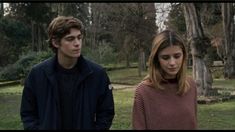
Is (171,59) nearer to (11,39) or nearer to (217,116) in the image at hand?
(217,116)

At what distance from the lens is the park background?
1411 cm

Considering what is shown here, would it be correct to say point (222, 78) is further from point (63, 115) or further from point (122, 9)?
point (63, 115)

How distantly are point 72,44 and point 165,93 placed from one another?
0.69 meters

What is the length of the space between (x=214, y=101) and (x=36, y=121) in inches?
428

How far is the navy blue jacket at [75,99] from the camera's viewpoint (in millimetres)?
3018

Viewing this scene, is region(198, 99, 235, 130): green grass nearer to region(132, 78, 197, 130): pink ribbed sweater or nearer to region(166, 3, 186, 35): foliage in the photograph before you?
region(132, 78, 197, 130): pink ribbed sweater

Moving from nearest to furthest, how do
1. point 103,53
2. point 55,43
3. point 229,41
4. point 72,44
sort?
point 72,44, point 55,43, point 229,41, point 103,53

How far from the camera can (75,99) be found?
303cm

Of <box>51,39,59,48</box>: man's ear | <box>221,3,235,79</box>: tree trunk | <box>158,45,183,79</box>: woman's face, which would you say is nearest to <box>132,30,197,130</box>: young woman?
<box>158,45,183,79</box>: woman's face

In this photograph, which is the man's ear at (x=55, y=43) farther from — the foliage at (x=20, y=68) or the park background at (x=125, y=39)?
the foliage at (x=20, y=68)

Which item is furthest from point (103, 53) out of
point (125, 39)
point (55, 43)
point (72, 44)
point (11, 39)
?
point (72, 44)

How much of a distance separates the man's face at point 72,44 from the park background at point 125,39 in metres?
9.29

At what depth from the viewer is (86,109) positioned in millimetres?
3020

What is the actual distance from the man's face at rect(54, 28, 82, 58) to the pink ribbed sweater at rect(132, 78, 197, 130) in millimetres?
492
